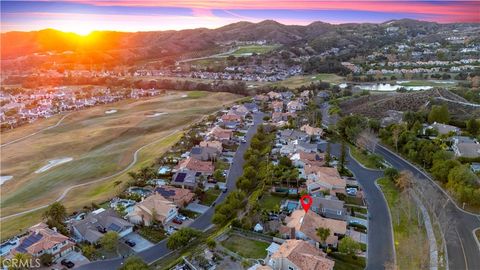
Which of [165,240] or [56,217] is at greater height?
[56,217]

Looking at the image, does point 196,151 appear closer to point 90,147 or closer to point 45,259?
point 90,147

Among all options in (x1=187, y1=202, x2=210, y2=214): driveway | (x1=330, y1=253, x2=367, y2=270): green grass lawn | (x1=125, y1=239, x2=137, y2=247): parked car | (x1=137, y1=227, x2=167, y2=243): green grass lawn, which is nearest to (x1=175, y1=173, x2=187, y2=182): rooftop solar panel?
(x1=187, y1=202, x2=210, y2=214): driveway

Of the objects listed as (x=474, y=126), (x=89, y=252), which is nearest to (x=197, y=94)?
(x=474, y=126)

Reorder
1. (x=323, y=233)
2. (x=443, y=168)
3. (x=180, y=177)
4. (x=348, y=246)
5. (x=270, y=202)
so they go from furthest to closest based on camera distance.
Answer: (x=180, y=177)
(x=443, y=168)
(x=270, y=202)
(x=323, y=233)
(x=348, y=246)

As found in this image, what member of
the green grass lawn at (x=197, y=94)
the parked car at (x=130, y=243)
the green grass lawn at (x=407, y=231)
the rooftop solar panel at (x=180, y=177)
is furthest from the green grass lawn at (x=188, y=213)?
the green grass lawn at (x=197, y=94)

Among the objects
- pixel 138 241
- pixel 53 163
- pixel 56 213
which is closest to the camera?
pixel 138 241

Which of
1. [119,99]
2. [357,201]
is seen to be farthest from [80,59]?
[357,201]

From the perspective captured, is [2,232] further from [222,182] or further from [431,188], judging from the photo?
[431,188]
